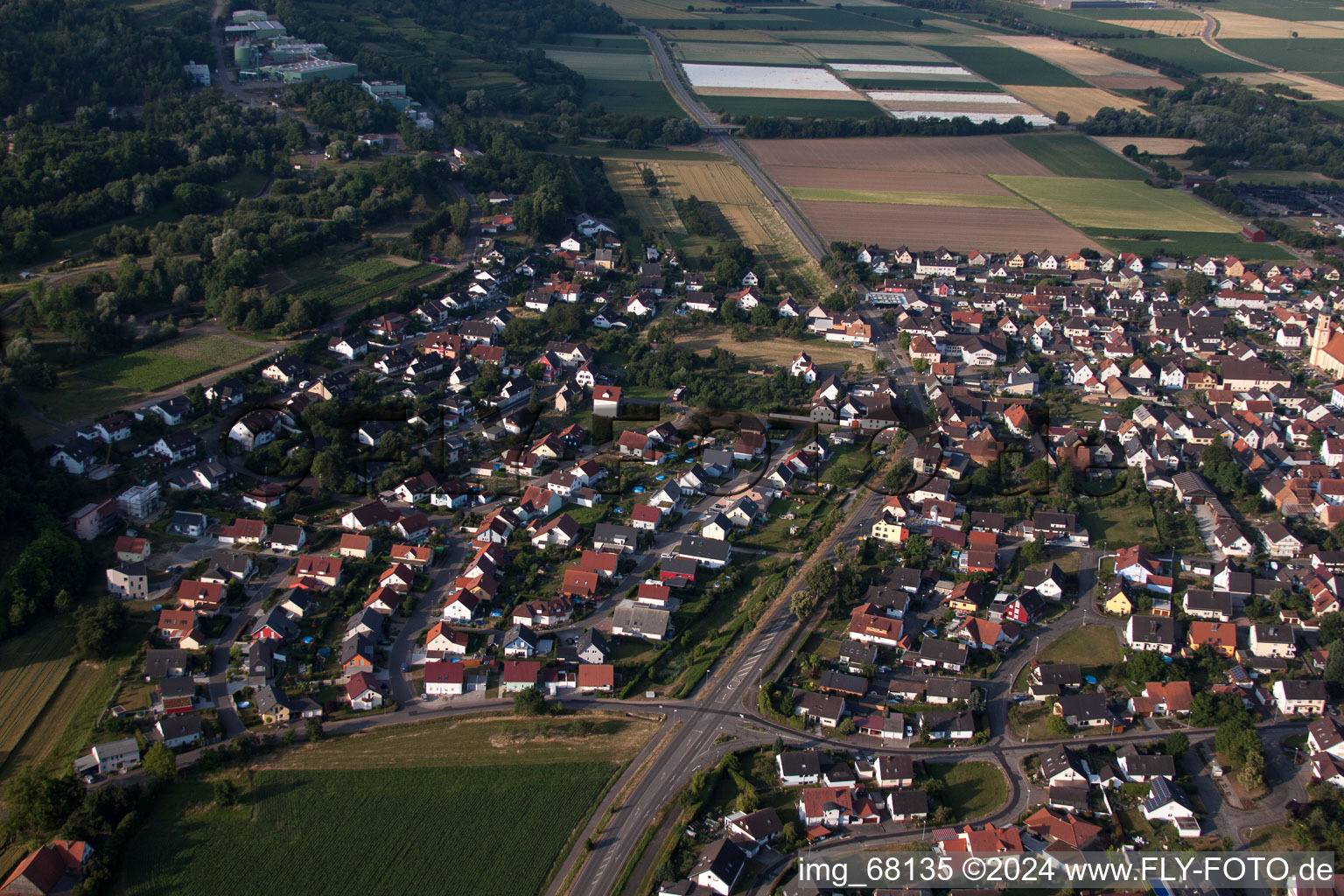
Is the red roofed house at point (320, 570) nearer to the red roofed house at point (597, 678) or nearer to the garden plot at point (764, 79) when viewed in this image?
the red roofed house at point (597, 678)

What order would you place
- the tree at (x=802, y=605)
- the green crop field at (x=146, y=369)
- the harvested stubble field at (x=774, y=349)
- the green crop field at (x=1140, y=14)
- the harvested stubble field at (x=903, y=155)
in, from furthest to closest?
the green crop field at (x=1140, y=14) → the harvested stubble field at (x=903, y=155) → the harvested stubble field at (x=774, y=349) → the green crop field at (x=146, y=369) → the tree at (x=802, y=605)

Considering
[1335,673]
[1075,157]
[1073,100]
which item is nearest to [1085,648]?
[1335,673]

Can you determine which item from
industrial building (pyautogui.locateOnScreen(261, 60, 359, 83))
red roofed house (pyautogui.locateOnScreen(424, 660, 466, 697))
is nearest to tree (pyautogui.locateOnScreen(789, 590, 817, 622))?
red roofed house (pyautogui.locateOnScreen(424, 660, 466, 697))

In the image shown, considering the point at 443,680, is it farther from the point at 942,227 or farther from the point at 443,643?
the point at 942,227

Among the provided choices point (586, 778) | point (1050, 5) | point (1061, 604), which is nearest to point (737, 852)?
point (586, 778)

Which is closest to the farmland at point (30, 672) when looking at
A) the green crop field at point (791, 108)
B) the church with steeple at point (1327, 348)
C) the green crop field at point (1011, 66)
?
the church with steeple at point (1327, 348)
